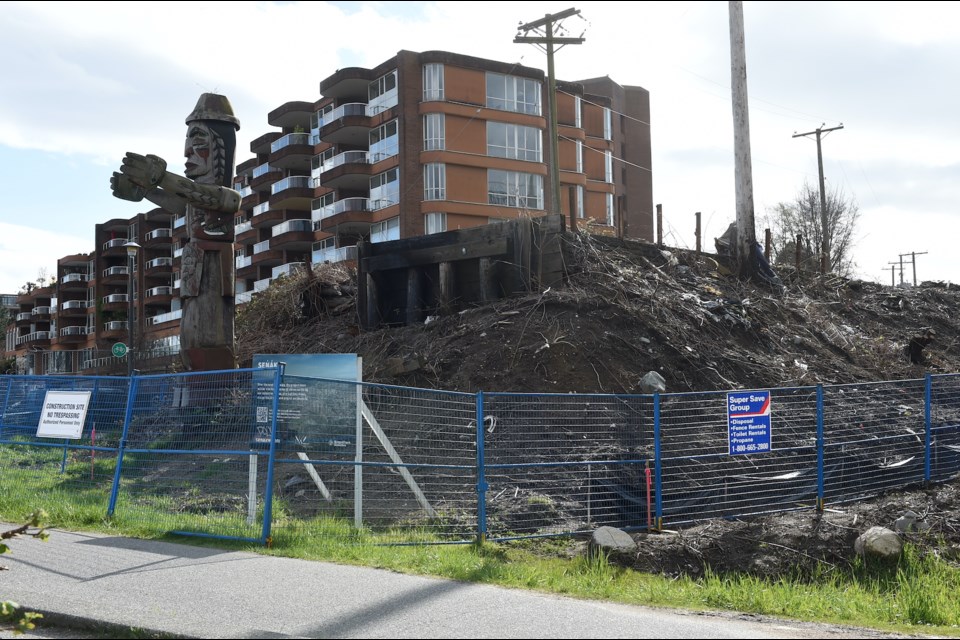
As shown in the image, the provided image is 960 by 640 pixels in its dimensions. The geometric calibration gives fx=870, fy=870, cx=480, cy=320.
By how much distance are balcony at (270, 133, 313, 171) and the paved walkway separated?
55259mm

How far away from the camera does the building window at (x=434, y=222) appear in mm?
50125

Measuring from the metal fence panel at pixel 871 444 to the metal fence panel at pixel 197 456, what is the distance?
8.20 m

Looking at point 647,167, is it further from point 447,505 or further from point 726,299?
point 447,505

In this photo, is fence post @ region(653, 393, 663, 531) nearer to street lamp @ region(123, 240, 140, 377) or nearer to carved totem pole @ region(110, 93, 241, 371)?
carved totem pole @ region(110, 93, 241, 371)

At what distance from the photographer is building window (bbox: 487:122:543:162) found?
170ft

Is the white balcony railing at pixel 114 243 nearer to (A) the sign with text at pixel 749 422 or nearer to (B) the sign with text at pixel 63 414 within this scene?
(B) the sign with text at pixel 63 414

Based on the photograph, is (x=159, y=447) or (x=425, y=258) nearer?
(x=159, y=447)

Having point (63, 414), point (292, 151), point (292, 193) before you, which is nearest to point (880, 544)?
point (63, 414)

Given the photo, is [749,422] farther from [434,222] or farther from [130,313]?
[434,222]

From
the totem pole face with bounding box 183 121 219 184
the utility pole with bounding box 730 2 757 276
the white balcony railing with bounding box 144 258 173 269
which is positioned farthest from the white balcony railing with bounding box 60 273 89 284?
the totem pole face with bounding box 183 121 219 184

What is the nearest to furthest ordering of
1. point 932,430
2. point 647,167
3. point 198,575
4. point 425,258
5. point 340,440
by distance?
point 198,575, point 340,440, point 932,430, point 425,258, point 647,167

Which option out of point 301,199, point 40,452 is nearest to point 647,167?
point 301,199

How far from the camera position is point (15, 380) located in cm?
1338

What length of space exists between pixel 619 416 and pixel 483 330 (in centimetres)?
431
